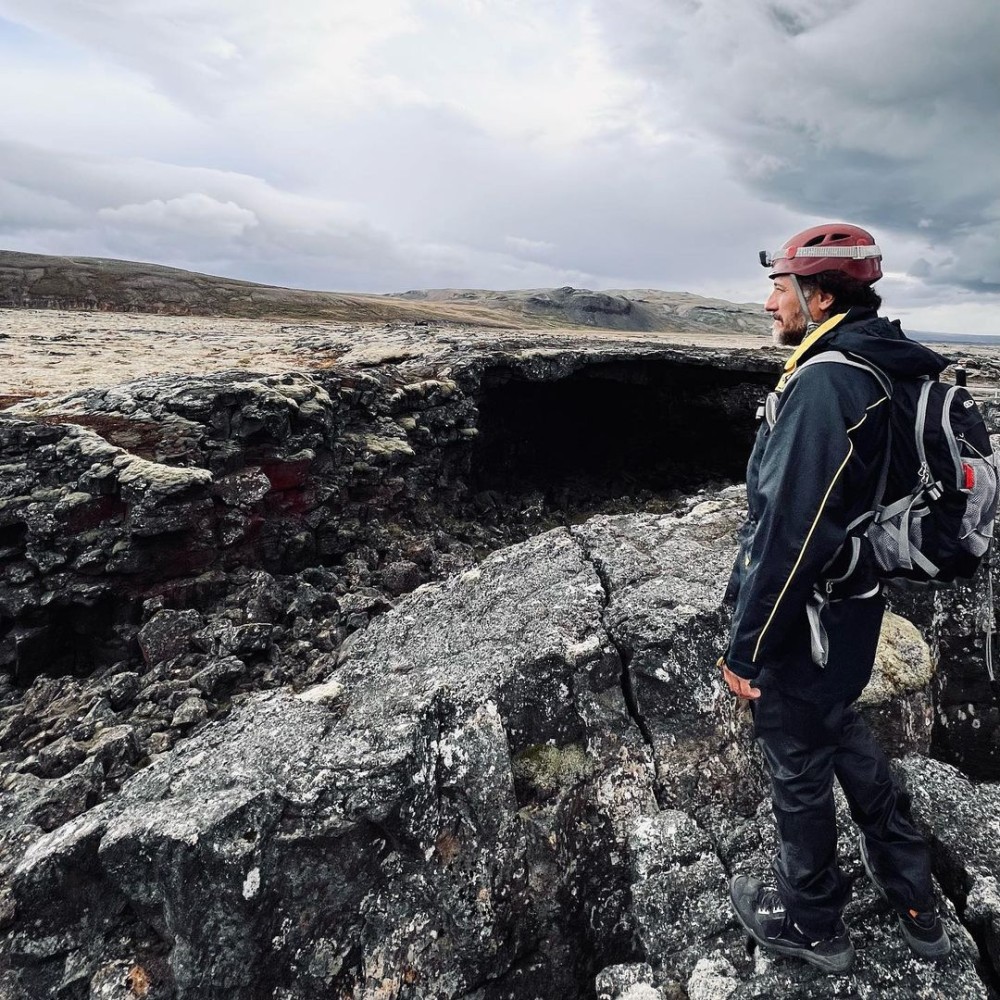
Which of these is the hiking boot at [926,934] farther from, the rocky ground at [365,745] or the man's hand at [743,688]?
the man's hand at [743,688]

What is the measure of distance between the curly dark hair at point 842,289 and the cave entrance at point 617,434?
1172 centimetres

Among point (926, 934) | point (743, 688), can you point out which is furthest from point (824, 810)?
point (926, 934)

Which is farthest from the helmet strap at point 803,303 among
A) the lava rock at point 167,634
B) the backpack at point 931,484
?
the lava rock at point 167,634

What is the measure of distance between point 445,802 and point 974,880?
3210mm

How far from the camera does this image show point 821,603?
2547 millimetres

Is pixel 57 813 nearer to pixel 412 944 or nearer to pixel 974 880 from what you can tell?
pixel 412 944

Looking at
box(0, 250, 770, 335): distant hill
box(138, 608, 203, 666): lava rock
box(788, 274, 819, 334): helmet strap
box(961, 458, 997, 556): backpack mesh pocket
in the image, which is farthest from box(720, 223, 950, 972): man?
box(0, 250, 770, 335): distant hill

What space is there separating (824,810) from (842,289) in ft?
8.34

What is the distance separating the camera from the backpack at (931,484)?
2.43m

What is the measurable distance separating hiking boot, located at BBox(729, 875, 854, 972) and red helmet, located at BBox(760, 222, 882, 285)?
331 cm

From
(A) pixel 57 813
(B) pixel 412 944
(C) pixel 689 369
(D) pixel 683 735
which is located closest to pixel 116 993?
(A) pixel 57 813

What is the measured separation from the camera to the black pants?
8.84ft

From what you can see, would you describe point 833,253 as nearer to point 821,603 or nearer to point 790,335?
point 790,335

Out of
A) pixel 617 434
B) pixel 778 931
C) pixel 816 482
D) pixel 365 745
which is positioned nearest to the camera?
pixel 816 482
